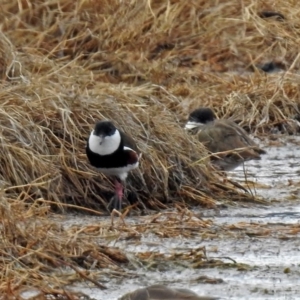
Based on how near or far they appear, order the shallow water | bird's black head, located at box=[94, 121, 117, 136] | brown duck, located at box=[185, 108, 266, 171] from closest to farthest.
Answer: the shallow water → bird's black head, located at box=[94, 121, 117, 136] → brown duck, located at box=[185, 108, 266, 171]

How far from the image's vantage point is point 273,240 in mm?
7254

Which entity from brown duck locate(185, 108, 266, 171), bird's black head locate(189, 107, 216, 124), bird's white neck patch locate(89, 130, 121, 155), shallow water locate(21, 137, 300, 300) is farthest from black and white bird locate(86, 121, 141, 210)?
bird's black head locate(189, 107, 216, 124)

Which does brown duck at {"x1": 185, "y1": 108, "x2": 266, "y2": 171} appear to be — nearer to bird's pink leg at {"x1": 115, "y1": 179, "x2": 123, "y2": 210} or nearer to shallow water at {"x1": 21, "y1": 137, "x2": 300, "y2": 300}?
shallow water at {"x1": 21, "y1": 137, "x2": 300, "y2": 300}

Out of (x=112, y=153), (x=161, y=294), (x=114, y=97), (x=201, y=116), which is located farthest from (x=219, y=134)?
(x=161, y=294)

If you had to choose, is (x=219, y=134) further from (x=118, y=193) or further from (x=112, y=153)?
(x=118, y=193)

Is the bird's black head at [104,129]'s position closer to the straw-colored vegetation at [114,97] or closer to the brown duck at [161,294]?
the straw-colored vegetation at [114,97]

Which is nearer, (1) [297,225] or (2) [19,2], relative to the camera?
(1) [297,225]

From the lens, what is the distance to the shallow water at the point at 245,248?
6039mm

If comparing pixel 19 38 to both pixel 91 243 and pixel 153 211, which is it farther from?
pixel 91 243

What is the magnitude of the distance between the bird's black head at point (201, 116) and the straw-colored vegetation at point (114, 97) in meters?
0.41

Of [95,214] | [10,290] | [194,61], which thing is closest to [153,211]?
[95,214]

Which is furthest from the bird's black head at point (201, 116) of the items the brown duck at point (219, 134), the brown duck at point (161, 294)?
the brown duck at point (161, 294)

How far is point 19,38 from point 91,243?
730cm

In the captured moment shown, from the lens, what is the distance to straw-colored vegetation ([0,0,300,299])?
21.3 feet
